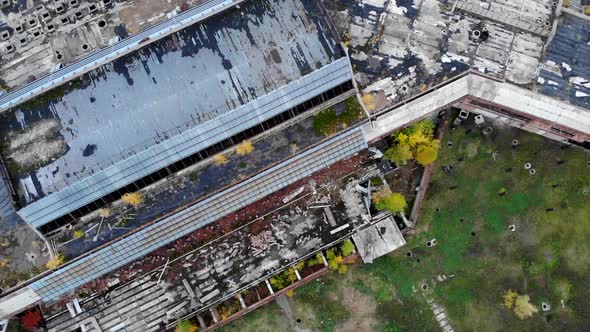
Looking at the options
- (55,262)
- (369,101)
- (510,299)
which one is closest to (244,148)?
(369,101)

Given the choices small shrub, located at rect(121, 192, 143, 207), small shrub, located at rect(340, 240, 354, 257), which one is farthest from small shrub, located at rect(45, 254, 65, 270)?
small shrub, located at rect(340, 240, 354, 257)

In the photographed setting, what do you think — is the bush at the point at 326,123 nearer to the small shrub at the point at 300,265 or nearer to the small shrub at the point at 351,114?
the small shrub at the point at 351,114

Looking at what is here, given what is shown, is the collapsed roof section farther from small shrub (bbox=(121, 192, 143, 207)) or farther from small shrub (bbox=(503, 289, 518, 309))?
small shrub (bbox=(503, 289, 518, 309))

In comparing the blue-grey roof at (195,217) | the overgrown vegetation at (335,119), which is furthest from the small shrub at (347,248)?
the overgrown vegetation at (335,119)

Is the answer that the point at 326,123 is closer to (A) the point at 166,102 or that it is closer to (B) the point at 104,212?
(A) the point at 166,102

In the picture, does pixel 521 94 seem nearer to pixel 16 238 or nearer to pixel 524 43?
pixel 524 43

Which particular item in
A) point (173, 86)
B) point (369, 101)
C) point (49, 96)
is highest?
point (49, 96)

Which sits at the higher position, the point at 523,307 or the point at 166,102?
the point at 166,102
